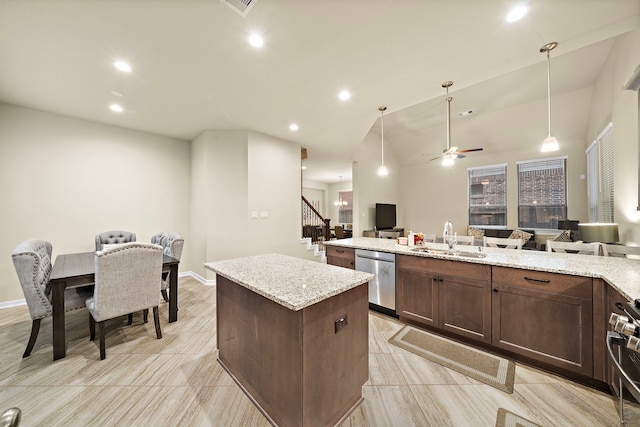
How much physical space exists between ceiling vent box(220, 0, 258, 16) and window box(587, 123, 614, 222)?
5.40m

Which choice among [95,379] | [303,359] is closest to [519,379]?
[303,359]

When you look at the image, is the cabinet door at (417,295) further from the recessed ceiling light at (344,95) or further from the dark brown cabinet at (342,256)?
the recessed ceiling light at (344,95)

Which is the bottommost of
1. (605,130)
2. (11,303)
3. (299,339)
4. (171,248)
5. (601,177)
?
(11,303)

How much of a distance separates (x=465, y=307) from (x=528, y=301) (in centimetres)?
50

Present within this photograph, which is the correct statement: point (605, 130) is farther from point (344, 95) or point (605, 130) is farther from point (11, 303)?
point (11, 303)

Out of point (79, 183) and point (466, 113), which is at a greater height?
point (466, 113)

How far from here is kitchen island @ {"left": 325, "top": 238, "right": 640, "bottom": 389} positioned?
1714 millimetres

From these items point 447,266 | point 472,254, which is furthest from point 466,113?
point 447,266

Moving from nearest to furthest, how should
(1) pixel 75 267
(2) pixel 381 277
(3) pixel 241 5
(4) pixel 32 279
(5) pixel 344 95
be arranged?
(3) pixel 241 5 → (4) pixel 32 279 → (1) pixel 75 267 → (2) pixel 381 277 → (5) pixel 344 95

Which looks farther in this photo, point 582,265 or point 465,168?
point 465,168

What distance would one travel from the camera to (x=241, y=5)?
6.04ft

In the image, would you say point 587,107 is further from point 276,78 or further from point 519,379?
point 276,78

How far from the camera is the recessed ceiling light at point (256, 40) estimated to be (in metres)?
2.18

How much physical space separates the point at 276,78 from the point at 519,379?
374 centimetres
